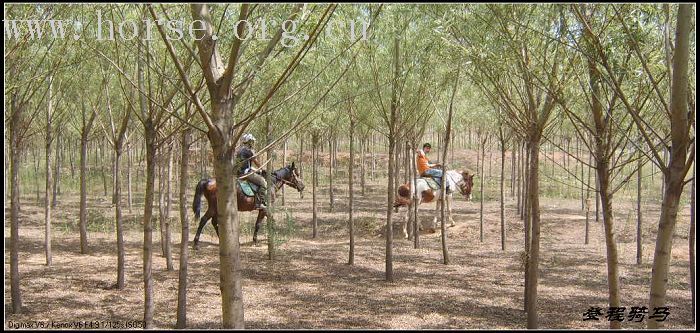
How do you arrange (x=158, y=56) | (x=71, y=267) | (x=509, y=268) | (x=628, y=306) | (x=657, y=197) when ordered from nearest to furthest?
(x=158, y=56)
(x=628, y=306)
(x=71, y=267)
(x=509, y=268)
(x=657, y=197)

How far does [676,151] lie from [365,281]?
7.32m

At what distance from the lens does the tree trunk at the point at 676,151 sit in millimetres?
3520

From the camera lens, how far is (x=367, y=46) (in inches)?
384

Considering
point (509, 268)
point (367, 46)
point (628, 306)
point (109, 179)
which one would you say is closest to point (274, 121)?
point (367, 46)

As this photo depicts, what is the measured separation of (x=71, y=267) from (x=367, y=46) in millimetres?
6995

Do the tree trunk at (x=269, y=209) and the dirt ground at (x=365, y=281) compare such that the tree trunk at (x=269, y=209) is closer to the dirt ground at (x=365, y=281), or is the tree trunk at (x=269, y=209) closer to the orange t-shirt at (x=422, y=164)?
the dirt ground at (x=365, y=281)

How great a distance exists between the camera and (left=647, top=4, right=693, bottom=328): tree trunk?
11.5 ft

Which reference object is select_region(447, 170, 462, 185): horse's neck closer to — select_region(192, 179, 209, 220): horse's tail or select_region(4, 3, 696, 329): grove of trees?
select_region(4, 3, 696, 329): grove of trees

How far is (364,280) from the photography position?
34.2ft

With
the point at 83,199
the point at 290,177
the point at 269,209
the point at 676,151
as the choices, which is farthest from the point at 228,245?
the point at 290,177

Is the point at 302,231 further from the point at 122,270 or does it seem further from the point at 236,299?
the point at 236,299

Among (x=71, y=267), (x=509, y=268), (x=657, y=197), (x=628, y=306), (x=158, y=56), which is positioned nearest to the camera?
(x=158, y=56)

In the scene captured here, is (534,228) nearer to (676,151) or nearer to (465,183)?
(676,151)

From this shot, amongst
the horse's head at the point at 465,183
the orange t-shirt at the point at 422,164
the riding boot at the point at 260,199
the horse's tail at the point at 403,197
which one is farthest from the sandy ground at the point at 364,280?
the horse's head at the point at 465,183
